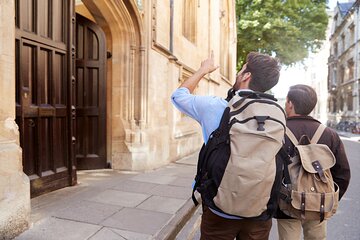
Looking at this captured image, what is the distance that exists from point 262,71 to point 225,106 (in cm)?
29

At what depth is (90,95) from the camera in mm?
6824

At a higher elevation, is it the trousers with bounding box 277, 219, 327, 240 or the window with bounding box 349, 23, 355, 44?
the window with bounding box 349, 23, 355, 44

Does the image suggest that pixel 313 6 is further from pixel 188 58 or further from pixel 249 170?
pixel 249 170

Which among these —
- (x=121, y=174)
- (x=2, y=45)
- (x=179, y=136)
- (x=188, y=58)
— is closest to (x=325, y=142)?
(x=2, y=45)

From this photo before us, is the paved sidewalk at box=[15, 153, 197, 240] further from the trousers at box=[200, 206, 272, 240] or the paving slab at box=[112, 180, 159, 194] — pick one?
the trousers at box=[200, 206, 272, 240]

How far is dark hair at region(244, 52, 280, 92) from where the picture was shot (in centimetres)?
185

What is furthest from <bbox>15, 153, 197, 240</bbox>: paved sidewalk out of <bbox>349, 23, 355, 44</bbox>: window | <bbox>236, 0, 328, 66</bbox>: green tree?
<bbox>349, 23, 355, 44</bbox>: window

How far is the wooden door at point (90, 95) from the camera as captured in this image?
6625 millimetres

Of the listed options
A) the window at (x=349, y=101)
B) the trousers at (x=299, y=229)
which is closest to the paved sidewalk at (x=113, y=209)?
the trousers at (x=299, y=229)

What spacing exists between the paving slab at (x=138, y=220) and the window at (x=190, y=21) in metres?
8.20

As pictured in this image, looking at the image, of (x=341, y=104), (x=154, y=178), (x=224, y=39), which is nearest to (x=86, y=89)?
(x=154, y=178)

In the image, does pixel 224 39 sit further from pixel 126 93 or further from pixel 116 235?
pixel 116 235

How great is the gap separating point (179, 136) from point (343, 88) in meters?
32.8

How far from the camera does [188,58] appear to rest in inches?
427
